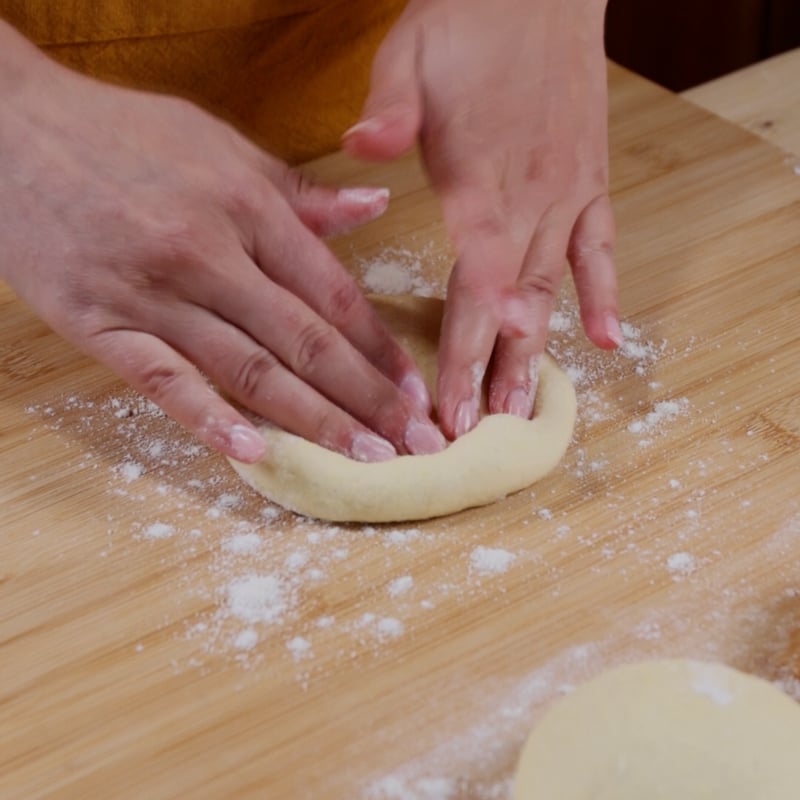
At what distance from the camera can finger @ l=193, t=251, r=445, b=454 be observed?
1065 mm

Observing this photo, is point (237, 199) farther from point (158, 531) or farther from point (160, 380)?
point (158, 531)

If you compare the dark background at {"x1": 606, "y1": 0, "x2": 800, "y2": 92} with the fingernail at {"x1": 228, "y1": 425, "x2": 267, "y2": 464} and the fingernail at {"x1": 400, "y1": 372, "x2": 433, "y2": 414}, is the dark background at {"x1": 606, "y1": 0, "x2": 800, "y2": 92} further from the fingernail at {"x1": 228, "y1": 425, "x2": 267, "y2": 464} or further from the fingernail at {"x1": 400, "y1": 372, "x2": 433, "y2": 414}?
the fingernail at {"x1": 228, "y1": 425, "x2": 267, "y2": 464}

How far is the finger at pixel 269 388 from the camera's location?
1062 mm

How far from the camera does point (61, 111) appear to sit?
1.09 m

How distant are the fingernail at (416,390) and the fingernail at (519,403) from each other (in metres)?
0.08

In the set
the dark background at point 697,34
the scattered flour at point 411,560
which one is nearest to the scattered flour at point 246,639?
the scattered flour at point 411,560

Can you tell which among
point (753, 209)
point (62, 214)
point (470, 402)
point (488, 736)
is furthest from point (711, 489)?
point (62, 214)

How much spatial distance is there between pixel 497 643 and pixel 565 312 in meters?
0.49

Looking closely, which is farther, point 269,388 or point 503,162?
point 503,162

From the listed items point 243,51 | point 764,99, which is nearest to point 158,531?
point 243,51

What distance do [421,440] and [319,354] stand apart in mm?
124

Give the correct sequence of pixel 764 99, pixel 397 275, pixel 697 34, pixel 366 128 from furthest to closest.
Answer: pixel 697 34, pixel 764 99, pixel 397 275, pixel 366 128

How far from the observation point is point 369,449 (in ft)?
3.46

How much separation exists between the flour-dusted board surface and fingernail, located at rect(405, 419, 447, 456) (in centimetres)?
7
